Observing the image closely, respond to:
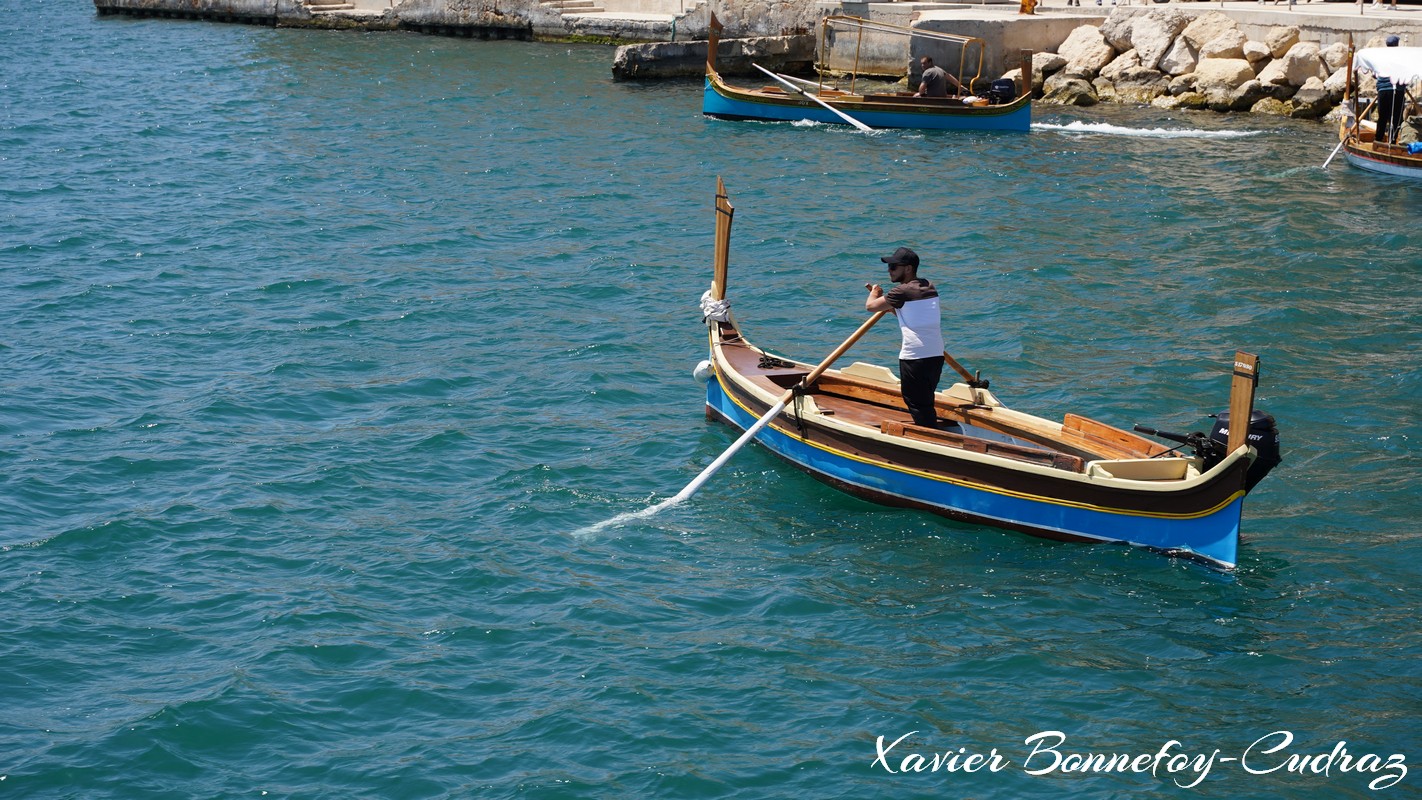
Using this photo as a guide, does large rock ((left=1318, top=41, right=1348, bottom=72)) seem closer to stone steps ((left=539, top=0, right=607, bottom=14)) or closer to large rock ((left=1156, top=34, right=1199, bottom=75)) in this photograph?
large rock ((left=1156, top=34, right=1199, bottom=75))

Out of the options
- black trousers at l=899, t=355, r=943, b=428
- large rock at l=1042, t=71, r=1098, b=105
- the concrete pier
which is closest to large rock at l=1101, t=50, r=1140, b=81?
large rock at l=1042, t=71, r=1098, b=105

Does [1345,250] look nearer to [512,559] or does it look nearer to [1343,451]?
[1343,451]

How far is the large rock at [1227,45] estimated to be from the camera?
2956 centimetres

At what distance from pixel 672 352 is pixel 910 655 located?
7091mm

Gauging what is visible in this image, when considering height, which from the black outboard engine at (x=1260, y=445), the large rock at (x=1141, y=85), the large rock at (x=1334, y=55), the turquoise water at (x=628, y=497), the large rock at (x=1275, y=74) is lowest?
the turquoise water at (x=628, y=497)

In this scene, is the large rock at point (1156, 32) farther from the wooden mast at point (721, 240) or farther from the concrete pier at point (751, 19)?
the wooden mast at point (721, 240)

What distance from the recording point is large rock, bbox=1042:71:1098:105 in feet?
102

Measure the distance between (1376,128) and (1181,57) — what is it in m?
6.80

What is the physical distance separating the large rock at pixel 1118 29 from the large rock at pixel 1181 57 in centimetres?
128

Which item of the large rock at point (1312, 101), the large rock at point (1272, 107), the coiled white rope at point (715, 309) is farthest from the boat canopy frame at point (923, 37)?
the coiled white rope at point (715, 309)

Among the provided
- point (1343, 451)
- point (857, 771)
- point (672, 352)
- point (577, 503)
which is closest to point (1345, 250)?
point (1343, 451)

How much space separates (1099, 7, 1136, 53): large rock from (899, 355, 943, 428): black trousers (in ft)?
74.5

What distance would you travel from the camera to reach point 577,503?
11.8m

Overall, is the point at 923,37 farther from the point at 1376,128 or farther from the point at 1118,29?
the point at 1376,128
